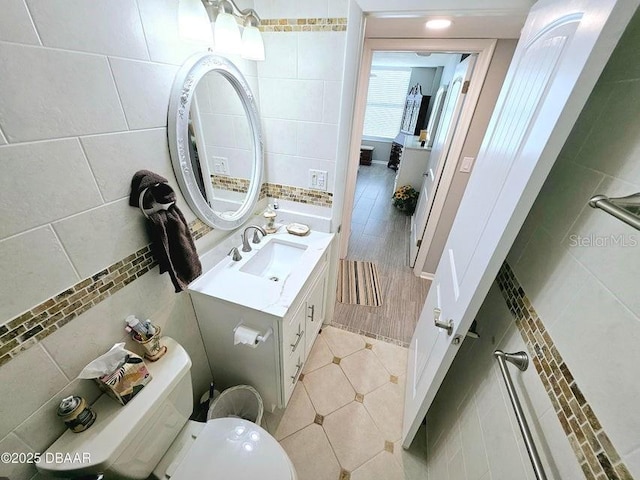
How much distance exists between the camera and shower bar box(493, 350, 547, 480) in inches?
20.9

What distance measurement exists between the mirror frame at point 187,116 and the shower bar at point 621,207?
1.13 metres

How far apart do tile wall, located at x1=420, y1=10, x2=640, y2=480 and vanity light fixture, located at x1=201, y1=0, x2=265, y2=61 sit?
116 cm

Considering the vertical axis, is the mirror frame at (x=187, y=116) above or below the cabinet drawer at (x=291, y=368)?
above

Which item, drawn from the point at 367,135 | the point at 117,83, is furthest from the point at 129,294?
the point at 367,135

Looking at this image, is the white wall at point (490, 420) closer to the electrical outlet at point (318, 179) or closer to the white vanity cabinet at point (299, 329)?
the white vanity cabinet at point (299, 329)

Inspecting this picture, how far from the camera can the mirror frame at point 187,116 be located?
0.86 m

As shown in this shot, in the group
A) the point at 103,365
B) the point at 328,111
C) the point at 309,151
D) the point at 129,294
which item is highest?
the point at 328,111

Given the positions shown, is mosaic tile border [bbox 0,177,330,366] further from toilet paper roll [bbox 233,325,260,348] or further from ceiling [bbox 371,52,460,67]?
ceiling [bbox 371,52,460,67]

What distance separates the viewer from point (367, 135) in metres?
6.48

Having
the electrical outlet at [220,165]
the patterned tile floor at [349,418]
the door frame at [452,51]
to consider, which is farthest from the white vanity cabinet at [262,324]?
the door frame at [452,51]

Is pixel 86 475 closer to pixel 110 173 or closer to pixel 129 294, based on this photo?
pixel 129 294

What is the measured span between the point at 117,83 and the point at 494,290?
1437 millimetres

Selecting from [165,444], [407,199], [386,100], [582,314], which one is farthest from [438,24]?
[386,100]

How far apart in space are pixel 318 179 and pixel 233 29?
2.40ft
